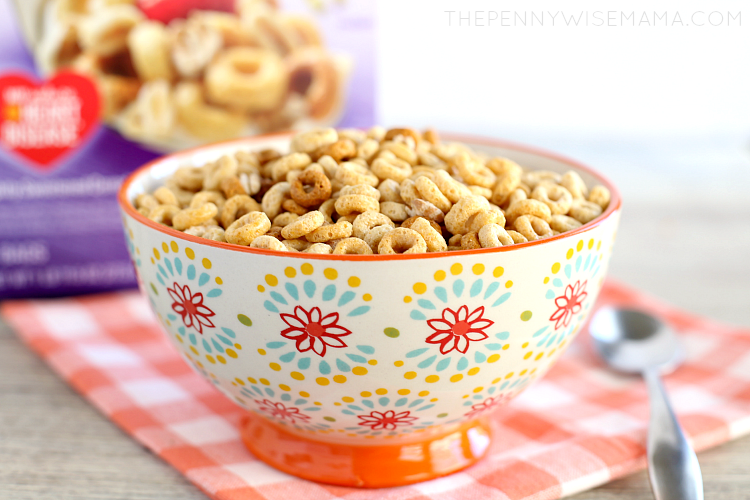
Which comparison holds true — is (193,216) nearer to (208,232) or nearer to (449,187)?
(208,232)

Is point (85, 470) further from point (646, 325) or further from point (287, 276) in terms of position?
point (646, 325)

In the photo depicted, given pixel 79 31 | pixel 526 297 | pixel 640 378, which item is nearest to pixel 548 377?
pixel 640 378

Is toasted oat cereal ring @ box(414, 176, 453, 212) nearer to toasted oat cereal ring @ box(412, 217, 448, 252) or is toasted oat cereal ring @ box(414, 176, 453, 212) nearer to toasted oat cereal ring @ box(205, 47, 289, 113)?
toasted oat cereal ring @ box(412, 217, 448, 252)

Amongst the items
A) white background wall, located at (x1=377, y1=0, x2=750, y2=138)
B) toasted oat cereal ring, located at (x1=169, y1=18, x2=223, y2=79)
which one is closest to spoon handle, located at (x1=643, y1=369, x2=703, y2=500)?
toasted oat cereal ring, located at (x1=169, y1=18, x2=223, y2=79)

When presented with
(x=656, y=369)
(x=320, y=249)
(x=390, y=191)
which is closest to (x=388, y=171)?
(x=390, y=191)

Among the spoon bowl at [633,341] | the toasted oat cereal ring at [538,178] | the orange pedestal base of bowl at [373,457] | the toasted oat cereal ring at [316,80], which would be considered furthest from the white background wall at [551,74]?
the orange pedestal base of bowl at [373,457]

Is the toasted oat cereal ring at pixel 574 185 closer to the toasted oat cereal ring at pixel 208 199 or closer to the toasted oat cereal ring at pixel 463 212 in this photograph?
the toasted oat cereal ring at pixel 463 212
